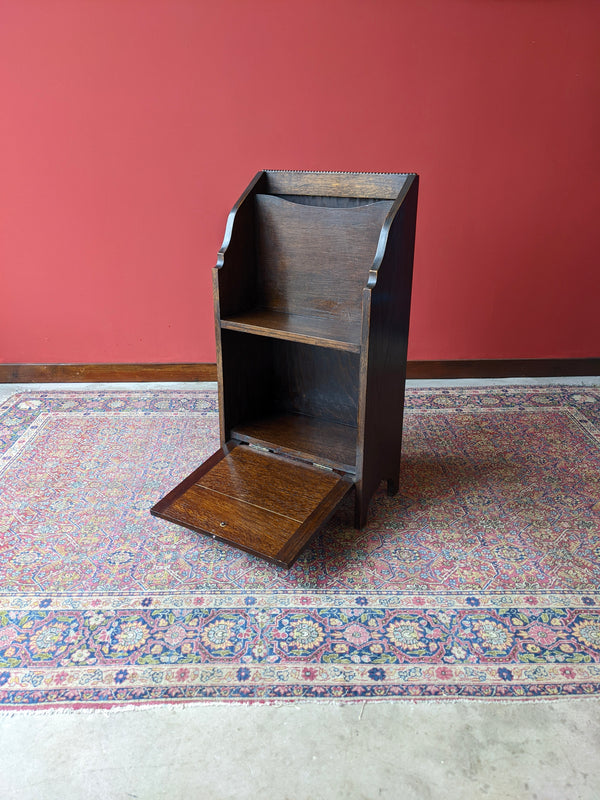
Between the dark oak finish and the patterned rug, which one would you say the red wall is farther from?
the dark oak finish

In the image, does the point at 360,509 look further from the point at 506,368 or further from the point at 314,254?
the point at 506,368

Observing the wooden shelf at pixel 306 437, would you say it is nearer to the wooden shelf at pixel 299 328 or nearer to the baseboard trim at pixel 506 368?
the wooden shelf at pixel 299 328

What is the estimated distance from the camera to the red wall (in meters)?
3.00

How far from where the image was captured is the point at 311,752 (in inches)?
59.2

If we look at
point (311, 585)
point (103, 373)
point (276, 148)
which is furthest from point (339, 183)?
point (103, 373)

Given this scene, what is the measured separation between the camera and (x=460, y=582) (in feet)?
6.71

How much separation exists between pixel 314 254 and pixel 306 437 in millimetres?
711

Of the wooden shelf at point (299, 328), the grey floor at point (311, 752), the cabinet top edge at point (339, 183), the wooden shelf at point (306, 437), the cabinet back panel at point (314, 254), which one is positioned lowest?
the grey floor at point (311, 752)

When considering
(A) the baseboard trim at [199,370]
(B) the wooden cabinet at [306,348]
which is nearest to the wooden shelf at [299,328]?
(B) the wooden cabinet at [306,348]

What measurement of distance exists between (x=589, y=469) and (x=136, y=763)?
215 cm

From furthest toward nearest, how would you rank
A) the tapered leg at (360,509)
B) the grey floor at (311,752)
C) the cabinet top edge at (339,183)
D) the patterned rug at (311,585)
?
the tapered leg at (360,509) → the cabinet top edge at (339,183) → the patterned rug at (311,585) → the grey floor at (311,752)

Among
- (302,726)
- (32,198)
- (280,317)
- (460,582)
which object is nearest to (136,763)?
(302,726)

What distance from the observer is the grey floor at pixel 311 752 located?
1427 mm

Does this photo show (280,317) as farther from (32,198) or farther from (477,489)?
(32,198)
